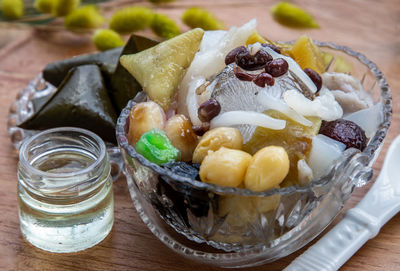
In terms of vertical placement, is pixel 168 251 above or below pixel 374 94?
below

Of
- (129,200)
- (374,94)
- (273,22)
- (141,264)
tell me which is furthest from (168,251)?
(273,22)

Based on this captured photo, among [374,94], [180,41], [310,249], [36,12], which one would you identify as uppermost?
[180,41]

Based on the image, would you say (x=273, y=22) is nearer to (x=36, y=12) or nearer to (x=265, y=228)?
(x=36, y=12)

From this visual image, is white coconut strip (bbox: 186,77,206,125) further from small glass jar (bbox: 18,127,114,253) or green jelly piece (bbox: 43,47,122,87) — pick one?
green jelly piece (bbox: 43,47,122,87)

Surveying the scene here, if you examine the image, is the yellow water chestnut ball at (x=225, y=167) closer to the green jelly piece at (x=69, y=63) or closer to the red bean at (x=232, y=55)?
the red bean at (x=232, y=55)

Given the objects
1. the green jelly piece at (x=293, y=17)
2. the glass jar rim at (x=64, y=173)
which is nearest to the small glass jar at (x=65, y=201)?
the glass jar rim at (x=64, y=173)

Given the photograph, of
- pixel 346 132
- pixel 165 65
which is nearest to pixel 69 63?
pixel 165 65

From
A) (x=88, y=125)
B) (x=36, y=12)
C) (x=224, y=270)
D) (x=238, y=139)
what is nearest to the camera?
(x=238, y=139)
